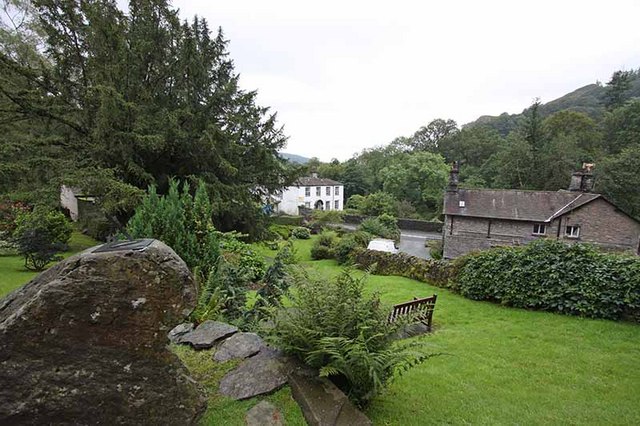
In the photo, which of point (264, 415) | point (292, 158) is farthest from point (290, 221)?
point (292, 158)

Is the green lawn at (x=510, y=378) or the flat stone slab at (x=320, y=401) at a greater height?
the flat stone slab at (x=320, y=401)

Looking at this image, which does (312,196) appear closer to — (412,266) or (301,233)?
(301,233)

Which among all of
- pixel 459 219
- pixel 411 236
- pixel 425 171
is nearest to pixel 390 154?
pixel 425 171

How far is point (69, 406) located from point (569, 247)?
1143 cm

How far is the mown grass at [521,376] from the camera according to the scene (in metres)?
3.88

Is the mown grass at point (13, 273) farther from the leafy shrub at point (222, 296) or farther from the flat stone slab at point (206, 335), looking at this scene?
the flat stone slab at point (206, 335)

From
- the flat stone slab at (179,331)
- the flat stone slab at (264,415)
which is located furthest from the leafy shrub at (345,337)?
the flat stone slab at (179,331)

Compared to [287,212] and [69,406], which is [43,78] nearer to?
[69,406]

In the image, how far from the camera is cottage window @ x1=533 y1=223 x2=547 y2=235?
861 inches

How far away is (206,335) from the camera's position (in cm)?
439

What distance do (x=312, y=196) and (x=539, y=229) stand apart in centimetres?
3013

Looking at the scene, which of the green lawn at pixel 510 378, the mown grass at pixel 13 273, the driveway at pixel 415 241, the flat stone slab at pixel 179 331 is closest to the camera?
the green lawn at pixel 510 378

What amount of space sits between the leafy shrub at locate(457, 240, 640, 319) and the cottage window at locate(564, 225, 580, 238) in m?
16.1

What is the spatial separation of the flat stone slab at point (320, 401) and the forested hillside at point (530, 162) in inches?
1422
